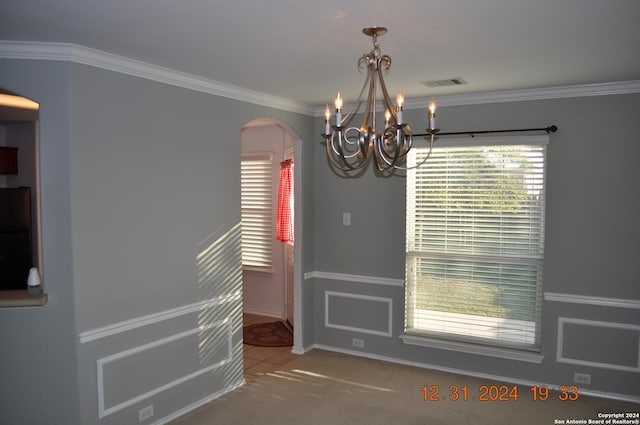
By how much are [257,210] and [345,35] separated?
420 cm

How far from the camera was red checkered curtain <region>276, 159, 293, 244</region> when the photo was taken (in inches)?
233

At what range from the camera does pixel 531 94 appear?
415 centimetres

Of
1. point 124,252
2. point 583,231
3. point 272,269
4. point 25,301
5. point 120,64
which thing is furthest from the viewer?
point 272,269

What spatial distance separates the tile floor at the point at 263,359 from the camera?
4621 mm

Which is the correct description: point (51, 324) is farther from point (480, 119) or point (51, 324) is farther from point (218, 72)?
point (480, 119)

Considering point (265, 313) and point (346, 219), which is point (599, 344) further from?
point (265, 313)

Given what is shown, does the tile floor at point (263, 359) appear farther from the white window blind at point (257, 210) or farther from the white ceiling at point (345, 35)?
the white ceiling at point (345, 35)

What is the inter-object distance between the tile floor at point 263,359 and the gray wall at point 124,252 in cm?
51

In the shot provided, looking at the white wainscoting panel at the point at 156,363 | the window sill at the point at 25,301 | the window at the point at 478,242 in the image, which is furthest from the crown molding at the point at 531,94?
the window sill at the point at 25,301

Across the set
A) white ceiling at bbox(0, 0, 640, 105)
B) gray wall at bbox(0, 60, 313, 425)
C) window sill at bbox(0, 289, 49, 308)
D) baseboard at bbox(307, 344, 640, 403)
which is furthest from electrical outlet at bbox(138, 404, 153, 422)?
white ceiling at bbox(0, 0, 640, 105)

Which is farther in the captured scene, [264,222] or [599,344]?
[264,222]

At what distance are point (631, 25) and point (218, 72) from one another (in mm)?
2451

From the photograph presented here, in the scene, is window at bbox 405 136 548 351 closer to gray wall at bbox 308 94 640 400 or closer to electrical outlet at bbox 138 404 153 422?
gray wall at bbox 308 94 640 400

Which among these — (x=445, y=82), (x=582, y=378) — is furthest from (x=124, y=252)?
(x=582, y=378)
